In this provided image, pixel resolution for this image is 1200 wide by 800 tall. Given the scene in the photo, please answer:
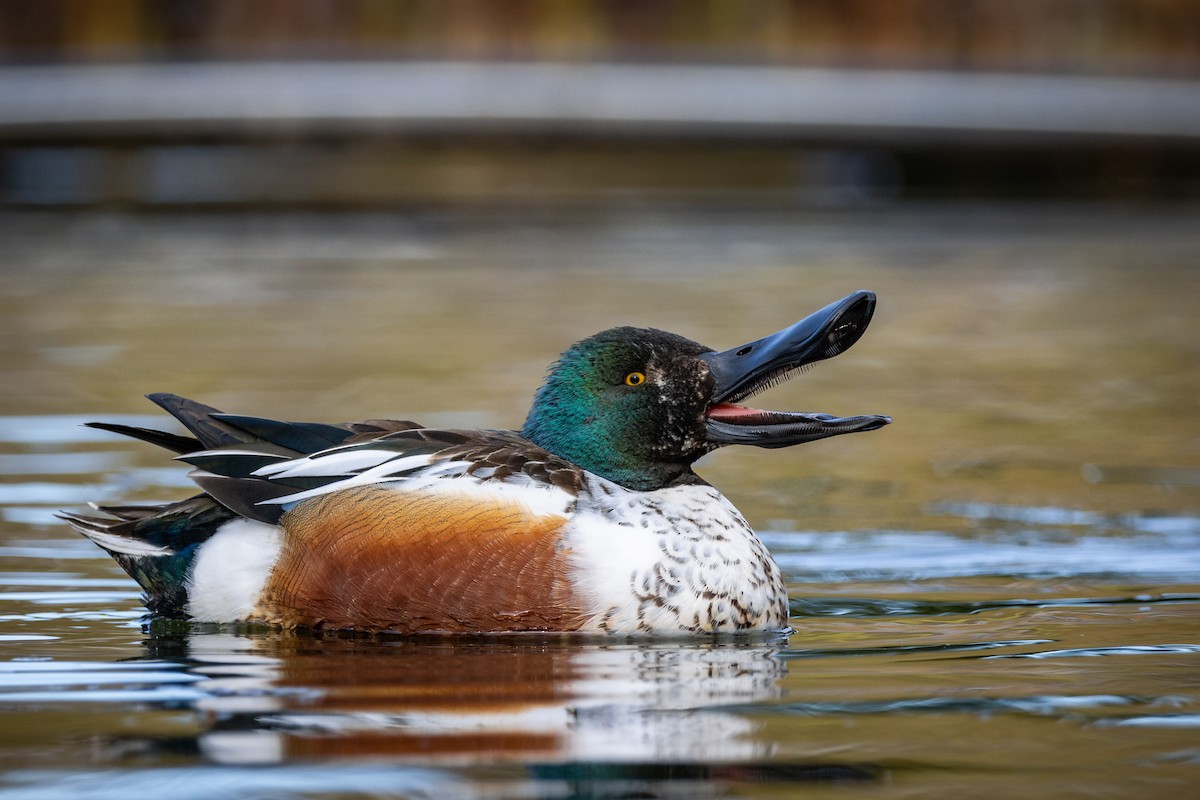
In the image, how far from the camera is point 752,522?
21.0 ft

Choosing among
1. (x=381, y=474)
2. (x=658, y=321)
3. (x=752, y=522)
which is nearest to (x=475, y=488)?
(x=381, y=474)

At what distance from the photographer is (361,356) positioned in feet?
33.9

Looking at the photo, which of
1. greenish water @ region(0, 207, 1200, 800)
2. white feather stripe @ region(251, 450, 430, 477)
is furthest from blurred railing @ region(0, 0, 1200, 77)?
white feather stripe @ region(251, 450, 430, 477)

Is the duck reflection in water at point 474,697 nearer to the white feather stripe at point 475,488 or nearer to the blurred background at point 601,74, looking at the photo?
the white feather stripe at point 475,488

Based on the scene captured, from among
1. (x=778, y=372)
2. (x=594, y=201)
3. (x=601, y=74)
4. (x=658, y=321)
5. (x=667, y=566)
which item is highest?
(x=601, y=74)

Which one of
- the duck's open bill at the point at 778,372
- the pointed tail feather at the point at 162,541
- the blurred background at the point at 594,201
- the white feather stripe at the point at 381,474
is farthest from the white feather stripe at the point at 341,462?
the blurred background at the point at 594,201

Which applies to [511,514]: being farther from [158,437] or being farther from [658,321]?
[658,321]

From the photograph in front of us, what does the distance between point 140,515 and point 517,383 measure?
4345mm

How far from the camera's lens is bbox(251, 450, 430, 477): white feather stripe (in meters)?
4.62

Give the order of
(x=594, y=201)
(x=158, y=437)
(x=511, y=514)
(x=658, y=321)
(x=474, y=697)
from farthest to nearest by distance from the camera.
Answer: (x=594, y=201) → (x=658, y=321) → (x=158, y=437) → (x=511, y=514) → (x=474, y=697)

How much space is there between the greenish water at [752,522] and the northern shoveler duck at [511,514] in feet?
0.39

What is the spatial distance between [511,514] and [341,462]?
414 mm

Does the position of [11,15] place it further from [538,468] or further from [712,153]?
[538,468]

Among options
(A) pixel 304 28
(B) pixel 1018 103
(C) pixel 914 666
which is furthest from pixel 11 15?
(C) pixel 914 666
